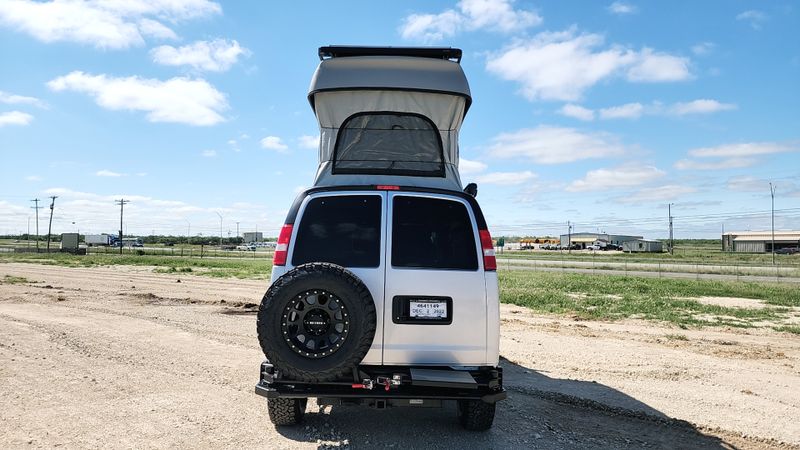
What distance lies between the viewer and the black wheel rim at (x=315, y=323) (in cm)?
410

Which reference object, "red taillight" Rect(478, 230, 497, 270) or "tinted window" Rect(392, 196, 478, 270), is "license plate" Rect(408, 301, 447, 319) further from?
"red taillight" Rect(478, 230, 497, 270)

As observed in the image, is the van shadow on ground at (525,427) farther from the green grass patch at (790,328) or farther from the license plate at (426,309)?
the green grass patch at (790,328)

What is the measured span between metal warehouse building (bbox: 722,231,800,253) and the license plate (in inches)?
4598

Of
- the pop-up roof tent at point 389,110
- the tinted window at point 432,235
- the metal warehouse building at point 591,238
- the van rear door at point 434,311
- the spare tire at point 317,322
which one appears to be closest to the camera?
the spare tire at point 317,322

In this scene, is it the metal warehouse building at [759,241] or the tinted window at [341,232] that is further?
the metal warehouse building at [759,241]

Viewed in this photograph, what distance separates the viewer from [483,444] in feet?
15.6

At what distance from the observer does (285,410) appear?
495cm

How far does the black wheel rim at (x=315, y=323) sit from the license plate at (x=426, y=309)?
0.61 metres

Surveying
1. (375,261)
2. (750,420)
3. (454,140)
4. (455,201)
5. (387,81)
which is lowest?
(750,420)

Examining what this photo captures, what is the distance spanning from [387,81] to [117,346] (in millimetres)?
6598

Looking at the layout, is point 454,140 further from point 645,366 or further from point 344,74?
point 645,366

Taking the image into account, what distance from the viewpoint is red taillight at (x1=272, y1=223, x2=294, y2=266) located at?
15.0 ft

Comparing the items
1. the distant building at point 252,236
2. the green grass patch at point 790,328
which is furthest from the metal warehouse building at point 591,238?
the green grass patch at point 790,328

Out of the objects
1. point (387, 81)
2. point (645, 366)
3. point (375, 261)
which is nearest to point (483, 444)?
point (375, 261)
